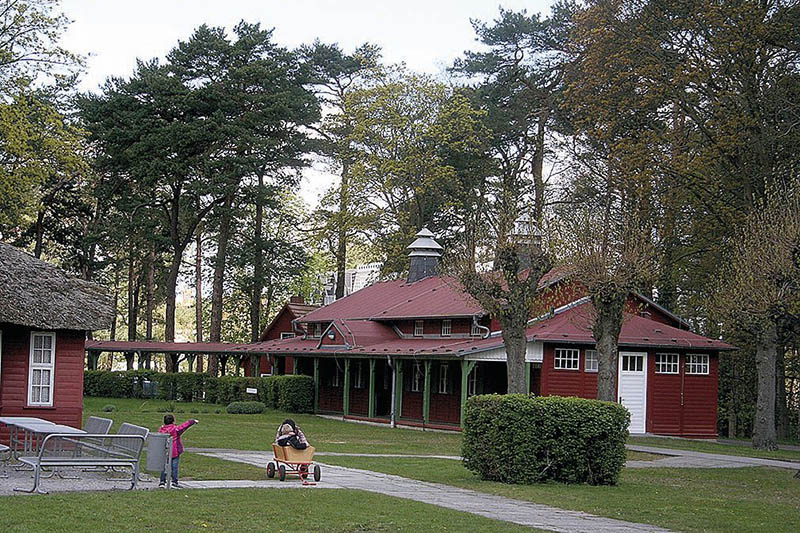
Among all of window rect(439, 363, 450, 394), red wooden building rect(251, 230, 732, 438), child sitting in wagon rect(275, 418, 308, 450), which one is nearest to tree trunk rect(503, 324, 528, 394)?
red wooden building rect(251, 230, 732, 438)

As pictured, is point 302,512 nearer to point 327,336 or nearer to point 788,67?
point 788,67

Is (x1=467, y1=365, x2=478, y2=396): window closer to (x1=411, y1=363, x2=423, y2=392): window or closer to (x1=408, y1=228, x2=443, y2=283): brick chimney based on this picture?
(x1=411, y1=363, x2=423, y2=392): window

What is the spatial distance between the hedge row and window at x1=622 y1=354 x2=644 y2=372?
1331 cm

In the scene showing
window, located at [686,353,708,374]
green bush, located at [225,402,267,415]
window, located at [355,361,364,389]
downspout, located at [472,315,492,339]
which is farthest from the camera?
window, located at [355,361,364,389]

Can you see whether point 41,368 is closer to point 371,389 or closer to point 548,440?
point 548,440

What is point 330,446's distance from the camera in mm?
26422

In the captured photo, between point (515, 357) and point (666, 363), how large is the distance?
9815 mm

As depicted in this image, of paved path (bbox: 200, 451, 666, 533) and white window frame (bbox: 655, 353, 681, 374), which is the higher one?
white window frame (bbox: 655, 353, 681, 374)

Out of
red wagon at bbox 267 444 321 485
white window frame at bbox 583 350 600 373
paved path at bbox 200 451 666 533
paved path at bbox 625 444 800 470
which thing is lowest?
paved path at bbox 625 444 800 470

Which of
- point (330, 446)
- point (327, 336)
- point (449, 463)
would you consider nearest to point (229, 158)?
point (327, 336)

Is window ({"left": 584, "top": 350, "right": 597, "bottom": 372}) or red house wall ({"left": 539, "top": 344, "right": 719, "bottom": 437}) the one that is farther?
window ({"left": 584, "top": 350, "right": 597, "bottom": 372})

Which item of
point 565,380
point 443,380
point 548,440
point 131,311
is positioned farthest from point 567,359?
point 131,311

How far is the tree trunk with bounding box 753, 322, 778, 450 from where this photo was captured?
30.1 metres

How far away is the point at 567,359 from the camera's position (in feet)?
109
